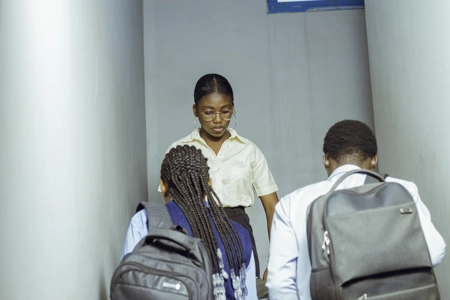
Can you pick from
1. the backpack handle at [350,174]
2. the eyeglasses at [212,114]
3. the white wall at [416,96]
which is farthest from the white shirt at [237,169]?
the backpack handle at [350,174]

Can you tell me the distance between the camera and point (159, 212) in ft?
7.13

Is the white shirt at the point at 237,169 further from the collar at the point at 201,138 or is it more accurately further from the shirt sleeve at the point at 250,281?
the shirt sleeve at the point at 250,281

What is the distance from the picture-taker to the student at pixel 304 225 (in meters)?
2.10

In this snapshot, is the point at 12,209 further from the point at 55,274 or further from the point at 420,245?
the point at 420,245

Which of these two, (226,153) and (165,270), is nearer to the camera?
(165,270)

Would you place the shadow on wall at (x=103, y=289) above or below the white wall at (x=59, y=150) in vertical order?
below

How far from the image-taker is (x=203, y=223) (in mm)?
2213

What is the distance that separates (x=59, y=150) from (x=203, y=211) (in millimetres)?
499

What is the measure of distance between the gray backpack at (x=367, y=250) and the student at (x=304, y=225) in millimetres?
95

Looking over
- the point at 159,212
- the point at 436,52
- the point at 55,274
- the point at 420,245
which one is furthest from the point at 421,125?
the point at 55,274

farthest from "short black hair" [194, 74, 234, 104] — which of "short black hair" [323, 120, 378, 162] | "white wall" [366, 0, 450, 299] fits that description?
"short black hair" [323, 120, 378, 162]

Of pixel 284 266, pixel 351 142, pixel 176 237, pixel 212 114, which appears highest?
pixel 212 114

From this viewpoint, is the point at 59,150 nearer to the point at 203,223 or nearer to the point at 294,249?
the point at 203,223

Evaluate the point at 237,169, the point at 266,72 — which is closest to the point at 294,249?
the point at 237,169
